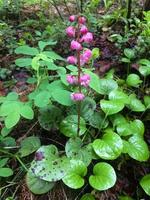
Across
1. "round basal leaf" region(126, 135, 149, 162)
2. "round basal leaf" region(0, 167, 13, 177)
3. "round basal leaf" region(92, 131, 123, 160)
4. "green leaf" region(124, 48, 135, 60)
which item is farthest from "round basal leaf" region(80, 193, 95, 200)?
"green leaf" region(124, 48, 135, 60)

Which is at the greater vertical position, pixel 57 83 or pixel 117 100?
pixel 57 83

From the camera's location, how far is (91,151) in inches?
72.4

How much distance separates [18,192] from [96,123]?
681mm

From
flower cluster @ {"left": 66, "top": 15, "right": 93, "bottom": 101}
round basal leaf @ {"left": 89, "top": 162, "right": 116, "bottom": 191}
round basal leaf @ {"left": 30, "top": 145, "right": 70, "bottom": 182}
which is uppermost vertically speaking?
flower cluster @ {"left": 66, "top": 15, "right": 93, "bottom": 101}

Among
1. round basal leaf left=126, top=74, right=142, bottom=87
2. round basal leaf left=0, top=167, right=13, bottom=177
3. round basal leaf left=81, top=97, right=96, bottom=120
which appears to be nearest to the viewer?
round basal leaf left=0, top=167, right=13, bottom=177

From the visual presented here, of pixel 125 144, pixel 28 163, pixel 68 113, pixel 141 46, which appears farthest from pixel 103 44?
pixel 28 163

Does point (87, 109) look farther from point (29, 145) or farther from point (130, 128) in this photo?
point (29, 145)

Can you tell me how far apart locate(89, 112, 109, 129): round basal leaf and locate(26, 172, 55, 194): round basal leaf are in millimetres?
503

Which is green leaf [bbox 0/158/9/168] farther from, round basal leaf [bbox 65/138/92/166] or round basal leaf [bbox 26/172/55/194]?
round basal leaf [bbox 65/138/92/166]

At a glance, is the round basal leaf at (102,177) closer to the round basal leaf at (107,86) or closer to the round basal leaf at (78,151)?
the round basal leaf at (78,151)

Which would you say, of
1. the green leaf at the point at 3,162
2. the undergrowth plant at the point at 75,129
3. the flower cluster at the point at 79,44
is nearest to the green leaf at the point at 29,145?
the undergrowth plant at the point at 75,129

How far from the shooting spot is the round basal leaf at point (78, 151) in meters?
1.81

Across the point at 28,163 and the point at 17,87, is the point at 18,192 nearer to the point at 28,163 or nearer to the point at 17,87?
the point at 28,163

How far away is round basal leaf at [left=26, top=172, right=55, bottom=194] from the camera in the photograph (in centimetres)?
172
